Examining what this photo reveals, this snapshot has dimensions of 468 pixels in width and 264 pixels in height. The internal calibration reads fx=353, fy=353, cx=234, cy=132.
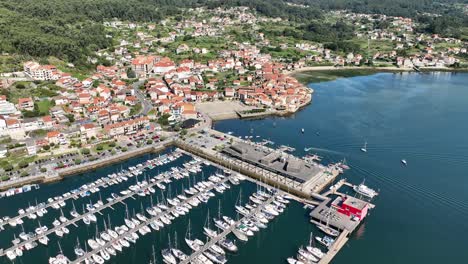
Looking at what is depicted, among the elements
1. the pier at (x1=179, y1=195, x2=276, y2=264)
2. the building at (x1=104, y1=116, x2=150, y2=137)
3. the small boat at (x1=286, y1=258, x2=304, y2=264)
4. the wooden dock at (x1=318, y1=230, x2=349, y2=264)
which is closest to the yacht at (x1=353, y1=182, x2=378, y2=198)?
the wooden dock at (x1=318, y1=230, x2=349, y2=264)

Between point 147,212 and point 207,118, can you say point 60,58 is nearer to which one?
point 207,118

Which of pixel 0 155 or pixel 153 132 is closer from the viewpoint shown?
pixel 0 155

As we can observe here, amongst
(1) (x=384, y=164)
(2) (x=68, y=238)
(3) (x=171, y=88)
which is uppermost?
(3) (x=171, y=88)

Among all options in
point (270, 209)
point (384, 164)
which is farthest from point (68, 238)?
point (384, 164)

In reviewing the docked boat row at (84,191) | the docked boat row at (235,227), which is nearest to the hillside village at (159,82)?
the docked boat row at (84,191)

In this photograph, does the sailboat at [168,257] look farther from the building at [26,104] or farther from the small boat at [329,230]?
the building at [26,104]

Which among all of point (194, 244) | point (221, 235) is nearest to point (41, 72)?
point (194, 244)

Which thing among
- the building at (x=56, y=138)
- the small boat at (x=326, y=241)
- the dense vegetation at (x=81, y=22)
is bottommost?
the small boat at (x=326, y=241)
